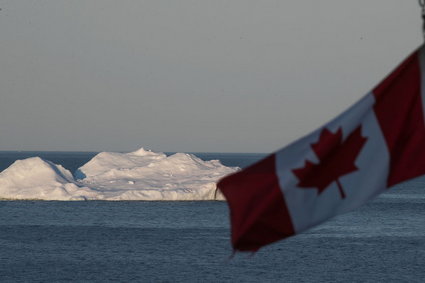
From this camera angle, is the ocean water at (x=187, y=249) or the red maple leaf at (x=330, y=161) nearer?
the red maple leaf at (x=330, y=161)

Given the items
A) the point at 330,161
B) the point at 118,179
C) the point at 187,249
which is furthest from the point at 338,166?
the point at 118,179

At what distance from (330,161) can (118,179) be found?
117 metres

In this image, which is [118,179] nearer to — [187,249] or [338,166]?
[187,249]

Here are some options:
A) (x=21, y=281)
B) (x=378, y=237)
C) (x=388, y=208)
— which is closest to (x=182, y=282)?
(x=21, y=281)

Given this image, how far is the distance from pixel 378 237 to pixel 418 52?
82470 millimetres

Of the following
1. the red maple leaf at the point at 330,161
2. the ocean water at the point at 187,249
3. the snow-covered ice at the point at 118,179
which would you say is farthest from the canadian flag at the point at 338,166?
the snow-covered ice at the point at 118,179

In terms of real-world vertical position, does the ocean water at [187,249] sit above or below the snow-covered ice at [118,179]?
above

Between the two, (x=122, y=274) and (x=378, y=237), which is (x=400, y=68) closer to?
(x=122, y=274)

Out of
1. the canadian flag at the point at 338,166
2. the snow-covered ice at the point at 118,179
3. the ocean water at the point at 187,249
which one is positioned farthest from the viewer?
the snow-covered ice at the point at 118,179

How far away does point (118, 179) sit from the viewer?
125 meters

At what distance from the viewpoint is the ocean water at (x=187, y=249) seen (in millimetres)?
61312

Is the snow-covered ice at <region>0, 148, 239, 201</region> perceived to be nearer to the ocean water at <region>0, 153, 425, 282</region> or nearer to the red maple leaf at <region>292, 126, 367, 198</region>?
the ocean water at <region>0, 153, 425, 282</region>

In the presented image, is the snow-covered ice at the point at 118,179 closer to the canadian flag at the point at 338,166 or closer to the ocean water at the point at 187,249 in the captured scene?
the ocean water at the point at 187,249

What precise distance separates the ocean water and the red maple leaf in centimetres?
4878
